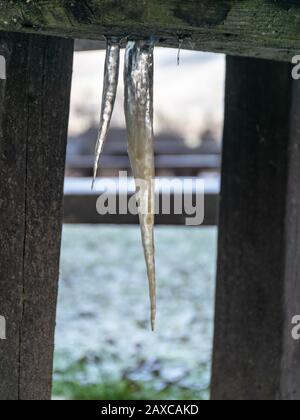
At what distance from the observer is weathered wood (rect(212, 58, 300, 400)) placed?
2.26 meters

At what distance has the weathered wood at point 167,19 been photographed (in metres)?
1.29

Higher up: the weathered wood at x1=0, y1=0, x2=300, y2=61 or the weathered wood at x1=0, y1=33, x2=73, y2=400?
the weathered wood at x1=0, y1=0, x2=300, y2=61

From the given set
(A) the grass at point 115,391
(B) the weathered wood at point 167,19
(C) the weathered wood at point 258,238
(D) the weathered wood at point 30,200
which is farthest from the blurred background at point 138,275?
(B) the weathered wood at point 167,19

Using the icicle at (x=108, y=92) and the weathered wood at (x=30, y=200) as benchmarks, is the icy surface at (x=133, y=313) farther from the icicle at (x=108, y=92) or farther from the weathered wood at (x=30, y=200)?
the icicle at (x=108, y=92)

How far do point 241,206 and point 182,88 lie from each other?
8.52m

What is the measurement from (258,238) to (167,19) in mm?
1141

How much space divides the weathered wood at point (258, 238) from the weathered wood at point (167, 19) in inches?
32.4

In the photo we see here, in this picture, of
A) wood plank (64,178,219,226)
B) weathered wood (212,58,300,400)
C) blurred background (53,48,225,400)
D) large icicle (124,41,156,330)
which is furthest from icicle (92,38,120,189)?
blurred background (53,48,225,400)

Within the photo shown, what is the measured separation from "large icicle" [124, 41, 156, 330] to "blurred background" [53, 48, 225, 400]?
6.98ft

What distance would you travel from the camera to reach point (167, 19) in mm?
1304

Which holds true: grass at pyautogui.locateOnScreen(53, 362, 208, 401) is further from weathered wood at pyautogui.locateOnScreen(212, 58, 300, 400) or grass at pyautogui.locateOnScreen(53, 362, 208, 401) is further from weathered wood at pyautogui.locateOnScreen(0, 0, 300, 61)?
weathered wood at pyautogui.locateOnScreen(0, 0, 300, 61)
